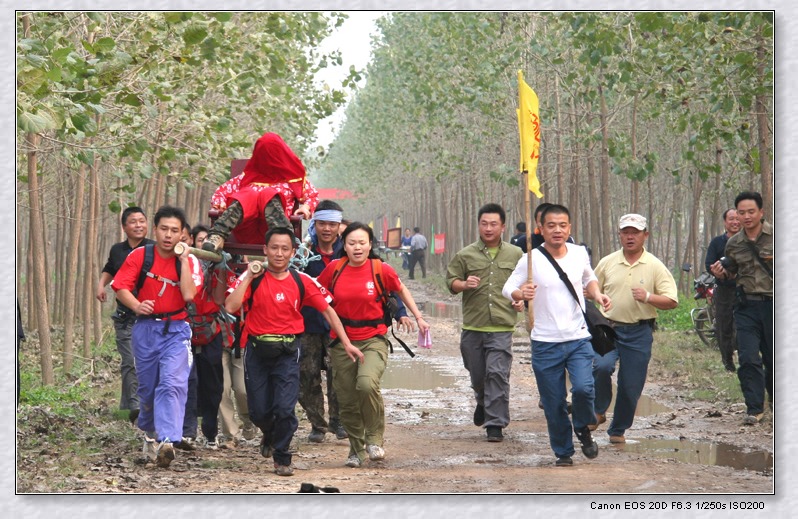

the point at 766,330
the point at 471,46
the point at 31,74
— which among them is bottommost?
the point at 766,330

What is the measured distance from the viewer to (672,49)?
1339 centimetres

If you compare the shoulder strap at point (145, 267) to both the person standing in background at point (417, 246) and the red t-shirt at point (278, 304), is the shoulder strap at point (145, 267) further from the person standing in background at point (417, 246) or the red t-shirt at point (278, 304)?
the person standing in background at point (417, 246)

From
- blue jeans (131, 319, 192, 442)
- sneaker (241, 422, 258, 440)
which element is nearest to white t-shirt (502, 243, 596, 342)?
blue jeans (131, 319, 192, 442)

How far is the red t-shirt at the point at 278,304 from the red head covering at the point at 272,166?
47.9 inches

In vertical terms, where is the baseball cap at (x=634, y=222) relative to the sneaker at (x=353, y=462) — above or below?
above

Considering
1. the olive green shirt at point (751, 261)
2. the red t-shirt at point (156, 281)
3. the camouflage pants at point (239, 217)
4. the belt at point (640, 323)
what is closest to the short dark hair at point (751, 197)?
the olive green shirt at point (751, 261)

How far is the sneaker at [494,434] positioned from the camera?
30.0 feet

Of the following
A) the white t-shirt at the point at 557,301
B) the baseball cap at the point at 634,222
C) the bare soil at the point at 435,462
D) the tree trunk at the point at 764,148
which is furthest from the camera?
the tree trunk at the point at 764,148

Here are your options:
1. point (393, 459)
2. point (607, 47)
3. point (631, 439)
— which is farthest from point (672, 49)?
point (393, 459)

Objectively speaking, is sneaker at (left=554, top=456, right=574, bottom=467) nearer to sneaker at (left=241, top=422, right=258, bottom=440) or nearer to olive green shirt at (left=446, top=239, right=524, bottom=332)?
olive green shirt at (left=446, top=239, right=524, bottom=332)

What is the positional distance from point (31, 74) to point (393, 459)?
12.3 feet

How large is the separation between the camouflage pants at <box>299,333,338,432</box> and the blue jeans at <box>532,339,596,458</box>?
209cm

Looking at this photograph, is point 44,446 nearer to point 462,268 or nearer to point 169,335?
point 169,335

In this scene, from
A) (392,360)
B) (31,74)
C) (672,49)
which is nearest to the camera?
(31,74)
